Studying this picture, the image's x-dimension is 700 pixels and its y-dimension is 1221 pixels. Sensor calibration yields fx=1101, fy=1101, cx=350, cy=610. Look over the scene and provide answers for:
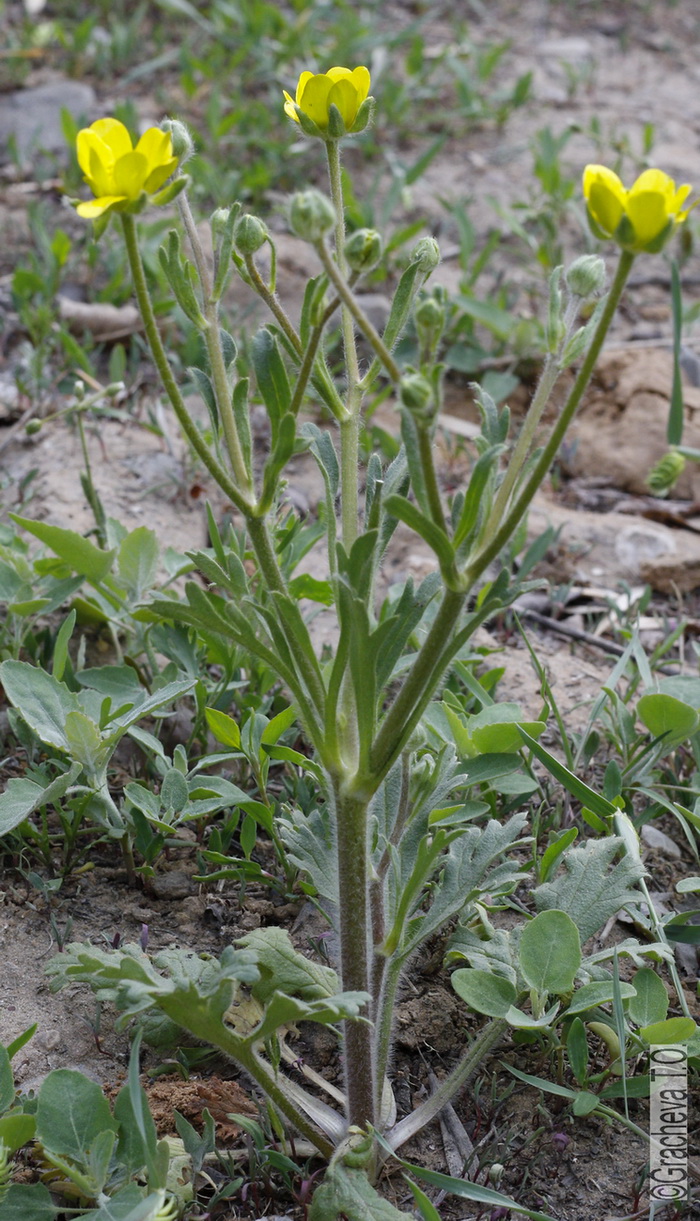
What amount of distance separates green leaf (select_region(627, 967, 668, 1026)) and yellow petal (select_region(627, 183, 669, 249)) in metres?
1.12

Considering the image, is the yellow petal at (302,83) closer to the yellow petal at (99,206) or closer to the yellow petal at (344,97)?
the yellow petal at (344,97)

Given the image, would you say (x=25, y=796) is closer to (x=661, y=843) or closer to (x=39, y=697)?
(x=39, y=697)

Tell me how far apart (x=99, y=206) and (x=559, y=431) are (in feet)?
1.99

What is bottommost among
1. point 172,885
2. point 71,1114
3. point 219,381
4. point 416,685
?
point 172,885

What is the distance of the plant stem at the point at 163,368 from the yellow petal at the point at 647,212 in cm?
56

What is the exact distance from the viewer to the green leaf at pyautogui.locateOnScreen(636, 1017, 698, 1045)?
1.62 m

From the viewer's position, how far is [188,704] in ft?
7.81

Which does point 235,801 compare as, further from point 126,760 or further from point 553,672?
point 553,672

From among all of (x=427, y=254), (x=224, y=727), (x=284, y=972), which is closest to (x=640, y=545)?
(x=224, y=727)

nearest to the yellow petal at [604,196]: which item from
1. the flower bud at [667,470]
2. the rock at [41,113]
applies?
the flower bud at [667,470]

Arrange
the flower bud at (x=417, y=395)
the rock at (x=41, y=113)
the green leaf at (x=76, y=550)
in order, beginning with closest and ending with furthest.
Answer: the flower bud at (x=417, y=395) < the green leaf at (x=76, y=550) < the rock at (x=41, y=113)

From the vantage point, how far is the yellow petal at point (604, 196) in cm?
125

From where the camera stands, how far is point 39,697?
6.44ft

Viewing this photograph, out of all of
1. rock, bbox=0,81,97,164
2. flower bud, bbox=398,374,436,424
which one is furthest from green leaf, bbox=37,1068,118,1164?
rock, bbox=0,81,97,164
